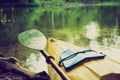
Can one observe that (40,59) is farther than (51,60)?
Yes

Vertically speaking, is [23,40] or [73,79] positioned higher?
[23,40]

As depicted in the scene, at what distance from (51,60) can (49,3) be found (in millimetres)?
72737

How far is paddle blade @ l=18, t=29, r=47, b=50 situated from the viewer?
7.08 metres

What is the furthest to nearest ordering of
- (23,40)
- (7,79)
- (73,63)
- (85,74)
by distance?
1. (7,79)
2. (23,40)
3. (73,63)
4. (85,74)

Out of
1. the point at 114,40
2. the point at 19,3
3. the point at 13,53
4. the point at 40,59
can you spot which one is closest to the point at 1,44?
the point at 13,53

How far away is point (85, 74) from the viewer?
575 cm

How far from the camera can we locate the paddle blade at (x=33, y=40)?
7.08 meters

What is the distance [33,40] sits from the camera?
7.33m

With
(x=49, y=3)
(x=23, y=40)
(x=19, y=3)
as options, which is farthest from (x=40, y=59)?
(x=49, y=3)

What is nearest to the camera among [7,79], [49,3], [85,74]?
[85,74]

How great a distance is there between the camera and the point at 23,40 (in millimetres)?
7430

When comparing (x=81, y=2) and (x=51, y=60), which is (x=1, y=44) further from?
(x=81, y=2)

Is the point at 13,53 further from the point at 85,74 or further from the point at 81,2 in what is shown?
the point at 81,2

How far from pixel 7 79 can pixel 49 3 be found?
7090 cm
